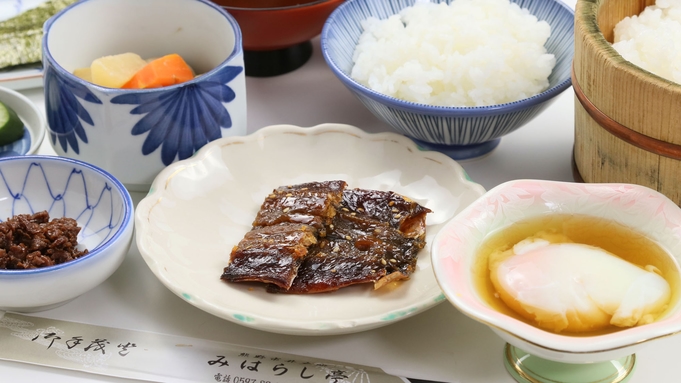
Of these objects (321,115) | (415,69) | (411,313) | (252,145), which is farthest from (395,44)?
(411,313)

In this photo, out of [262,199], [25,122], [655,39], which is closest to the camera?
[655,39]

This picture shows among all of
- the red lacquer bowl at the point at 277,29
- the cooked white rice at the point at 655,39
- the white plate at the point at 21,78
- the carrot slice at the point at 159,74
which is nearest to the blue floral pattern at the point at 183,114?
the carrot slice at the point at 159,74

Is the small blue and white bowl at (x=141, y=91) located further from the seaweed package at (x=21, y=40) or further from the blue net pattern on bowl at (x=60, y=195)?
the seaweed package at (x=21, y=40)

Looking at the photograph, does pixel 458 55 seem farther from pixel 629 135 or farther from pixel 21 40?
pixel 21 40

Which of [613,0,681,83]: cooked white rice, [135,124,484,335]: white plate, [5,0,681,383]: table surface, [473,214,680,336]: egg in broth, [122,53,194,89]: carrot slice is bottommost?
[5,0,681,383]: table surface

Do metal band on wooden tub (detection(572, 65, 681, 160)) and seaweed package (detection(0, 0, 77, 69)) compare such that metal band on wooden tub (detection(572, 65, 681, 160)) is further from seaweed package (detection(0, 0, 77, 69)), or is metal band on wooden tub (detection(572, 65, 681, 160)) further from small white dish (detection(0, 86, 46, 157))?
seaweed package (detection(0, 0, 77, 69))

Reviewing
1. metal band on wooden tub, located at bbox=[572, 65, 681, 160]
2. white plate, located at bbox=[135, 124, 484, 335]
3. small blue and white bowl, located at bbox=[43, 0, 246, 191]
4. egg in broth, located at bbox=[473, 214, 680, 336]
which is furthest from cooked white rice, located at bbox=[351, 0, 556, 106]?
egg in broth, located at bbox=[473, 214, 680, 336]

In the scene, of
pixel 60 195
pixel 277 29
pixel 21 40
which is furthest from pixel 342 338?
pixel 21 40

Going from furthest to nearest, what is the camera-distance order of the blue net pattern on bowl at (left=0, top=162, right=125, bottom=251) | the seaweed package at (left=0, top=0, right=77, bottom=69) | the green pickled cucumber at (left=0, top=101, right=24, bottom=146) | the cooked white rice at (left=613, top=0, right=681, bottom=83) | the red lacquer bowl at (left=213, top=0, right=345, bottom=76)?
1. the seaweed package at (left=0, top=0, right=77, bottom=69)
2. the red lacquer bowl at (left=213, top=0, right=345, bottom=76)
3. the green pickled cucumber at (left=0, top=101, right=24, bottom=146)
4. the blue net pattern on bowl at (left=0, top=162, right=125, bottom=251)
5. the cooked white rice at (left=613, top=0, right=681, bottom=83)
